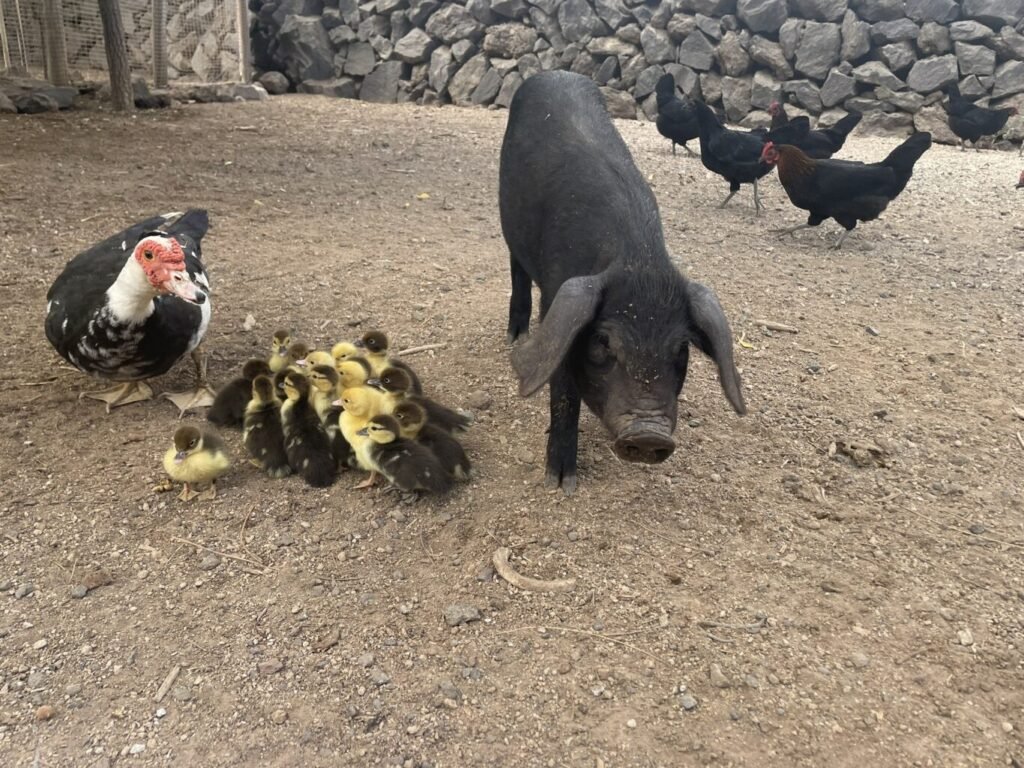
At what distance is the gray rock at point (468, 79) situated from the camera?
1423cm

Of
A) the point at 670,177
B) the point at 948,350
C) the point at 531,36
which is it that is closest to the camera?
the point at 948,350

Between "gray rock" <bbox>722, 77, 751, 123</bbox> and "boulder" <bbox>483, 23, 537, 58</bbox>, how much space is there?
11.9 feet

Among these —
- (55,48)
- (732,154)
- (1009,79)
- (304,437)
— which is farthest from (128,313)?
(1009,79)

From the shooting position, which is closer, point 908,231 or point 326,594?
point 326,594

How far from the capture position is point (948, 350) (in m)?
4.62

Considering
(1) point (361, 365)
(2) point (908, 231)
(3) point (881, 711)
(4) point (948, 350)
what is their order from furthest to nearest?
(2) point (908, 231) → (4) point (948, 350) → (1) point (361, 365) → (3) point (881, 711)

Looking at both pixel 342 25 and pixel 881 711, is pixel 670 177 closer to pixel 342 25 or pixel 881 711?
pixel 881 711

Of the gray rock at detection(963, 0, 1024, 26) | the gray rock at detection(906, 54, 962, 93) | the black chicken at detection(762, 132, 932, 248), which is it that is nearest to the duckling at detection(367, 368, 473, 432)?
the black chicken at detection(762, 132, 932, 248)

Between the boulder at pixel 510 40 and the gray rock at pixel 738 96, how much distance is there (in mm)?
3629

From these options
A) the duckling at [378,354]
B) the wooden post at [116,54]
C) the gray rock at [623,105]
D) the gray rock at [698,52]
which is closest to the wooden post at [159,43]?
the wooden post at [116,54]

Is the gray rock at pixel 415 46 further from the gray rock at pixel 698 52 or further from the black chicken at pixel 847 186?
the black chicken at pixel 847 186

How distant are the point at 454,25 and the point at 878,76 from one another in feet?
24.2

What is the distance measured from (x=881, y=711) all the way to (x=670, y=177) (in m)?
7.50

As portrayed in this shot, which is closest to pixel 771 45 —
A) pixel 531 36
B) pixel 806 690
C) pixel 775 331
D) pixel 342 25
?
pixel 531 36
